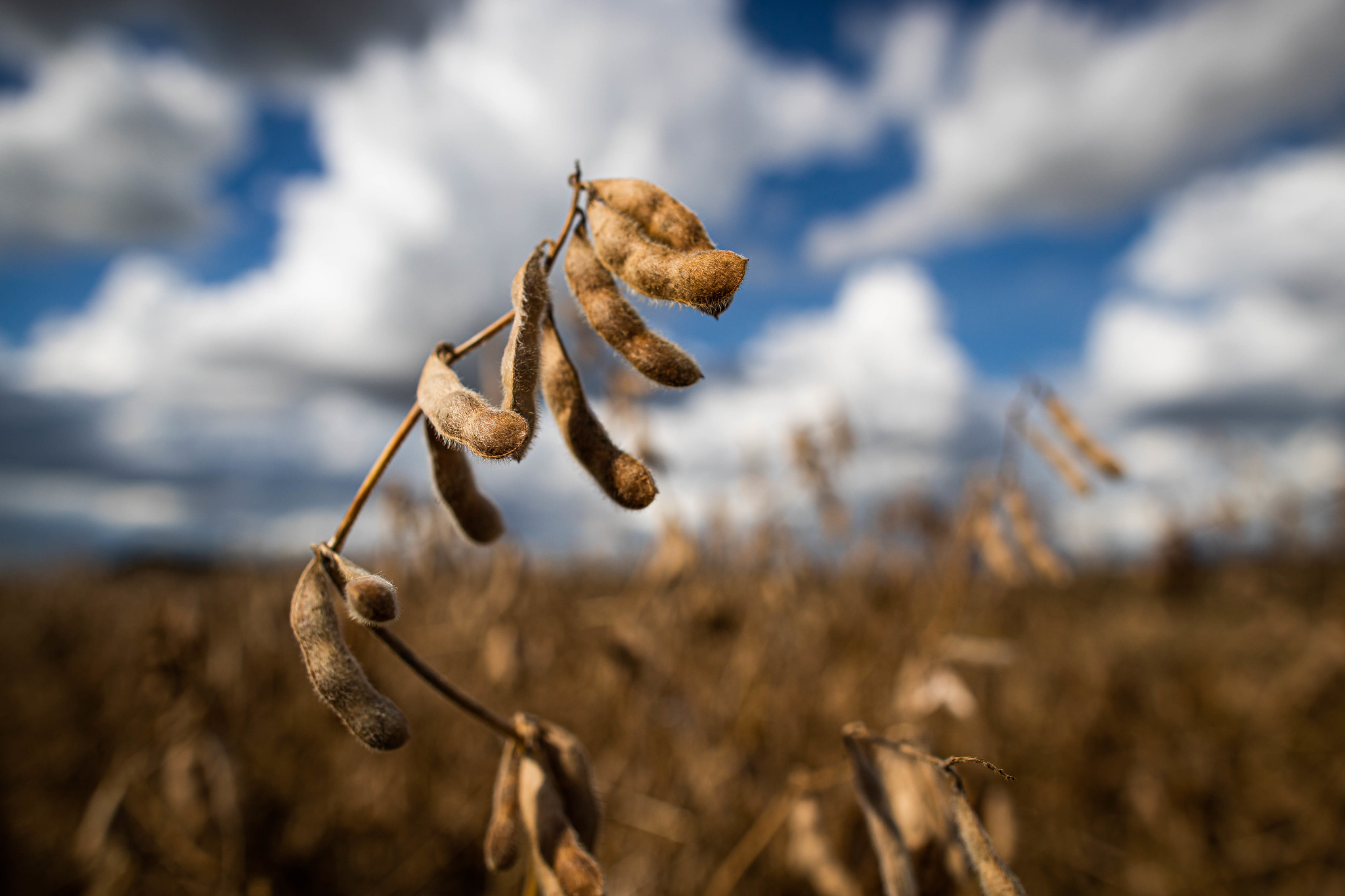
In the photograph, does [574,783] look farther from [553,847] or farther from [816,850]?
[816,850]

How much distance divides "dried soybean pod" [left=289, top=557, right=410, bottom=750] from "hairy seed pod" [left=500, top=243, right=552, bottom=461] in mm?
334

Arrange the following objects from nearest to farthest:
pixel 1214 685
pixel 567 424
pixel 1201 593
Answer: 1. pixel 567 424
2. pixel 1214 685
3. pixel 1201 593

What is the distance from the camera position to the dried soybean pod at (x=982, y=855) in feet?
3.16

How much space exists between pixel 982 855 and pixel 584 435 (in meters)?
0.78

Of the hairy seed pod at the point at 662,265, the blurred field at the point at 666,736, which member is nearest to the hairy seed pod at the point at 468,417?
the hairy seed pod at the point at 662,265

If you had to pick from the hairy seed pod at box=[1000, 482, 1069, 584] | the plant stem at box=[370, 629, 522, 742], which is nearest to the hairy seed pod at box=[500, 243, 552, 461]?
the plant stem at box=[370, 629, 522, 742]

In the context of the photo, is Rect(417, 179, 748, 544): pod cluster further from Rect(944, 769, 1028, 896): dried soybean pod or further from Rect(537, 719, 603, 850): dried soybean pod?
Rect(944, 769, 1028, 896): dried soybean pod

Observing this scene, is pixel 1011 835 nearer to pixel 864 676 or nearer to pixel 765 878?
pixel 765 878

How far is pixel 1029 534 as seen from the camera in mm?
2373

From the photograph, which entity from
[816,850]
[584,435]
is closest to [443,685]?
[584,435]

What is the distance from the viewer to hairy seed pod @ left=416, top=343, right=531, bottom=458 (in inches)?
30.0

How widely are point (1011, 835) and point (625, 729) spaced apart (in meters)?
1.99

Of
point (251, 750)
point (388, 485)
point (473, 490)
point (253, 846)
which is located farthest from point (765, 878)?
point (251, 750)

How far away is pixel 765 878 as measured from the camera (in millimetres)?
2984
